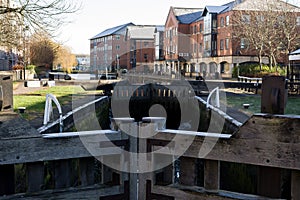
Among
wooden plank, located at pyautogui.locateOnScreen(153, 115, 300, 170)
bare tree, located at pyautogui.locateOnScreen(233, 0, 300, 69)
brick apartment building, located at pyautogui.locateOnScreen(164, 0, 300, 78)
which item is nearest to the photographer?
wooden plank, located at pyautogui.locateOnScreen(153, 115, 300, 170)

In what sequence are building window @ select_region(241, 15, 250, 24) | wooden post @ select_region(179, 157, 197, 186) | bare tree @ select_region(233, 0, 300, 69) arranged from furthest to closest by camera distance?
building window @ select_region(241, 15, 250, 24), bare tree @ select_region(233, 0, 300, 69), wooden post @ select_region(179, 157, 197, 186)

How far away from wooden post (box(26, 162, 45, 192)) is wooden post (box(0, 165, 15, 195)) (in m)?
0.13

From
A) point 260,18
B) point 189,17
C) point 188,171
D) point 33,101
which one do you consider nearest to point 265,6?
point 260,18

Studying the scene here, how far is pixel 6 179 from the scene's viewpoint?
302 centimetres

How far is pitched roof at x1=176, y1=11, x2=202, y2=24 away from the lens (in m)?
67.6

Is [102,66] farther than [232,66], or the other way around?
[102,66]

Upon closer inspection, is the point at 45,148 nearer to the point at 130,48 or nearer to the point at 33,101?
the point at 33,101

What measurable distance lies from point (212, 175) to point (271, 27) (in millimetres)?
38725

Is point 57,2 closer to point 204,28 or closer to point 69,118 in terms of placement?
point 69,118

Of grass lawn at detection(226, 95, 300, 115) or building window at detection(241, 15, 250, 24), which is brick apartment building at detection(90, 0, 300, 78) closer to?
building window at detection(241, 15, 250, 24)

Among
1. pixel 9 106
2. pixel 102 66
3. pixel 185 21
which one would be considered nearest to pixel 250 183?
pixel 9 106

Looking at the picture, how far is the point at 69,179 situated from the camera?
325cm

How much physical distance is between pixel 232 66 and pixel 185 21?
21305 millimetres

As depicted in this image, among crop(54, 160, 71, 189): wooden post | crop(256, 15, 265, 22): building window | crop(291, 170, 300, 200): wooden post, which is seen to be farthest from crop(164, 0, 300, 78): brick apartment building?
crop(54, 160, 71, 189): wooden post
